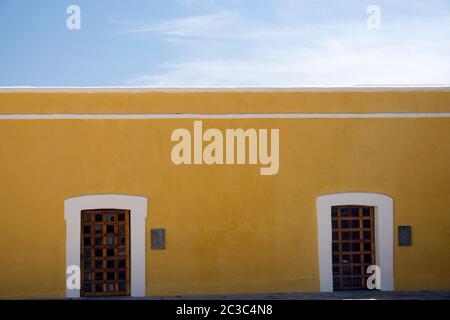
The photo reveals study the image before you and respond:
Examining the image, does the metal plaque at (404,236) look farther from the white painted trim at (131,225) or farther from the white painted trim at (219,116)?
the white painted trim at (131,225)

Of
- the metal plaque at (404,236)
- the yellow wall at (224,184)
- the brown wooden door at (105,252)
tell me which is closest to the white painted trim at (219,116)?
the yellow wall at (224,184)

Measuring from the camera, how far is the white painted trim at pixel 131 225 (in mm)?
13922

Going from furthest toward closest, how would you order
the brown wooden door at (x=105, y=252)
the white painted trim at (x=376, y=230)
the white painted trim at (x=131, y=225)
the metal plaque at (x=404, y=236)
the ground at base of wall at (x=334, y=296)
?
1. the metal plaque at (x=404, y=236)
2. the white painted trim at (x=376, y=230)
3. the brown wooden door at (x=105, y=252)
4. the white painted trim at (x=131, y=225)
5. the ground at base of wall at (x=334, y=296)

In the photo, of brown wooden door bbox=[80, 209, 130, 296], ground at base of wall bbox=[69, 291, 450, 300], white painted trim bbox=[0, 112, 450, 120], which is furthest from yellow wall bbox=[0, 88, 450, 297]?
brown wooden door bbox=[80, 209, 130, 296]

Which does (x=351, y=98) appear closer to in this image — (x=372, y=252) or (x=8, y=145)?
(x=372, y=252)

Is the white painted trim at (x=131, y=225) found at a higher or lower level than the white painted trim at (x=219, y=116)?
lower

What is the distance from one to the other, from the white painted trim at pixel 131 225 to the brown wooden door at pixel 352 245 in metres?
3.32

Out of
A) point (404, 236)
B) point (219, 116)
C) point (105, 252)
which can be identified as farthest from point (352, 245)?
point (105, 252)

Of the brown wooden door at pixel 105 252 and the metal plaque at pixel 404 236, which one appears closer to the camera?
the brown wooden door at pixel 105 252

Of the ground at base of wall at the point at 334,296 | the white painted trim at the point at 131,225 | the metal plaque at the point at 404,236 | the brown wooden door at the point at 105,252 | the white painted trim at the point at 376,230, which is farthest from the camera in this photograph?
the metal plaque at the point at 404,236

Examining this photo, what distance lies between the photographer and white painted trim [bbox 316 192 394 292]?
14281 mm

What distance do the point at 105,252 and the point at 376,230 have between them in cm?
469

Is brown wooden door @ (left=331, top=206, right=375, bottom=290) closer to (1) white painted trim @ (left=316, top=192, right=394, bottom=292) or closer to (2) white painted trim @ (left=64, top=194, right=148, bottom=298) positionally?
(1) white painted trim @ (left=316, top=192, right=394, bottom=292)

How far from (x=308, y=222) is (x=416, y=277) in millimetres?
2127
